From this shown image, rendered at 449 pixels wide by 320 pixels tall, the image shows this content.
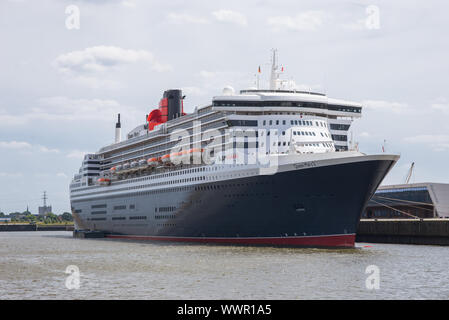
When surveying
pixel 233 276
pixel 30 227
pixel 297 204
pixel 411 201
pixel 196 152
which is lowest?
pixel 30 227

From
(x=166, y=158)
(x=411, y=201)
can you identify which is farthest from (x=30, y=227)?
(x=411, y=201)

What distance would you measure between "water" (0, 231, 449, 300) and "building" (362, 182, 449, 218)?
29929 millimetres

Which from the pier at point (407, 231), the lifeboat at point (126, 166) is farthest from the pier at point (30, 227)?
the pier at point (407, 231)

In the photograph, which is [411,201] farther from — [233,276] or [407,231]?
[233,276]

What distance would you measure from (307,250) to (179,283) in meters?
15.3

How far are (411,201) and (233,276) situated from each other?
157ft

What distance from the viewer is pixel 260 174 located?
40312 mm

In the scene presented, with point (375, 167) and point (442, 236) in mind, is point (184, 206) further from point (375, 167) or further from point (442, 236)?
point (442, 236)

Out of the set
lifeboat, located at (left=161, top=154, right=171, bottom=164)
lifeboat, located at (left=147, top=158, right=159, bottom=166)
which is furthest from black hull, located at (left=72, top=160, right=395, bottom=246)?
lifeboat, located at (left=147, top=158, right=159, bottom=166)

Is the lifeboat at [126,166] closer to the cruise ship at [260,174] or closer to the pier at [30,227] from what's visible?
the cruise ship at [260,174]

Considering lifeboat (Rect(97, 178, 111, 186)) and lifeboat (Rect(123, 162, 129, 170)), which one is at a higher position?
lifeboat (Rect(123, 162, 129, 170))

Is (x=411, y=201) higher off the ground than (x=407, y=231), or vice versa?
(x=411, y=201)

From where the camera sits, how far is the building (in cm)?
6544

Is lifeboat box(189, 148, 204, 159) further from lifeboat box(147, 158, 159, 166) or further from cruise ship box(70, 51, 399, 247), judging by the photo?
lifeboat box(147, 158, 159, 166)
